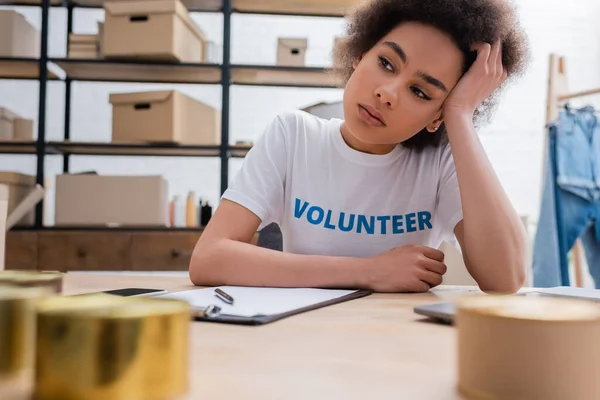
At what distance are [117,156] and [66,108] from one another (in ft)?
1.20

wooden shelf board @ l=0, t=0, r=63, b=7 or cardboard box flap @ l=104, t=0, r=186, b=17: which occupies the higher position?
wooden shelf board @ l=0, t=0, r=63, b=7

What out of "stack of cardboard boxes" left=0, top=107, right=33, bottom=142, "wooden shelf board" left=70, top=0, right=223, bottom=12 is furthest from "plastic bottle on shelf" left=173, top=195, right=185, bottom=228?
"wooden shelf board" left=70, top=0, right=223, bottom=12

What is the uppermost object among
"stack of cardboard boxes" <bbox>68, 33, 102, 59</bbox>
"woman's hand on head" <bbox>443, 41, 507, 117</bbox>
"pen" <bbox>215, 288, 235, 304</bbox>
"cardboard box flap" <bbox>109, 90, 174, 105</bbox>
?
"stack of cardboard boxes" <bbox>68, 33, 102, 59</bbox>

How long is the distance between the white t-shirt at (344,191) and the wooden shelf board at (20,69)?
6.23 ft

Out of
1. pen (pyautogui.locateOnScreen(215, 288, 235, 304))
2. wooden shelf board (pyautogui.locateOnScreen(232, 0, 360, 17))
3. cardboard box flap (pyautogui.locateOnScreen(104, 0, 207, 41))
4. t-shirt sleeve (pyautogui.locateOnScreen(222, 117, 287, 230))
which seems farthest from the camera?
wooden shelf board (pyautogui.locateOnScreen(232, 0, 360, 17))

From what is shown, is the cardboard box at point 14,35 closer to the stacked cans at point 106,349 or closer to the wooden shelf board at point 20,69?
the wooden shelf board at point 20,69

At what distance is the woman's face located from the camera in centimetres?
103

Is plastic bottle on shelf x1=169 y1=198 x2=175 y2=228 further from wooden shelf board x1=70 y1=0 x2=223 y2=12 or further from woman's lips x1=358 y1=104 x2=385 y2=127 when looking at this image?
woman's lips x1=358 y1=104 x2=385 y2=127

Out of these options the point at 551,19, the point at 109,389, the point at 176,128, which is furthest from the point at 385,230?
the point at 551,19

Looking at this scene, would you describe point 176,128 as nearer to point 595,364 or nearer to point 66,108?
point 66,108

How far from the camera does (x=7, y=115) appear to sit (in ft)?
8.75

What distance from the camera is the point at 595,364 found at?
0.28m

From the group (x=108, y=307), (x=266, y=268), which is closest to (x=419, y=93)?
(x=266, y=268)

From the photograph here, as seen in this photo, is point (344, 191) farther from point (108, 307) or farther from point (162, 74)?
point (162, 74)
